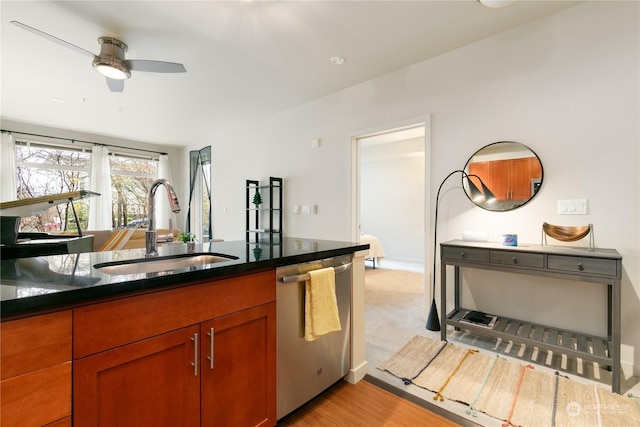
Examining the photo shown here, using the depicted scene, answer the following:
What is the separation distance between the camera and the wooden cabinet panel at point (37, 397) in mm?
715

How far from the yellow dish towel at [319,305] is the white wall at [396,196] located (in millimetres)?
5022

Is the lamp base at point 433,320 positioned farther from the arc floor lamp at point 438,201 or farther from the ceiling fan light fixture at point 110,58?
the ceiling fan light fixture at point 110,58

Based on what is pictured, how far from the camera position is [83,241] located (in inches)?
101

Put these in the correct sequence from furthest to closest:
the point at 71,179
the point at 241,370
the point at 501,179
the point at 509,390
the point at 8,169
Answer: the point at 71,179, the point at 8,169, the point at 501,179, the point at 509,390, the point at 241,370

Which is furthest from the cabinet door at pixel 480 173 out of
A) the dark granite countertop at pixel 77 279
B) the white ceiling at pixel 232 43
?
the dark granite countertop at pixel 77 279

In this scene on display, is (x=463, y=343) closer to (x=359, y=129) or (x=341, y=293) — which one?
(x=341, y=293)

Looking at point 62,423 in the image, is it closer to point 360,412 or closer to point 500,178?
point 360,412

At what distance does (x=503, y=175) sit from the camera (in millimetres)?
2461

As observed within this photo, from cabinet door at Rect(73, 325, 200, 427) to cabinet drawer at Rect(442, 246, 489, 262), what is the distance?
6.67 ft

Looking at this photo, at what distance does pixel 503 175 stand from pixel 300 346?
7.18 feet

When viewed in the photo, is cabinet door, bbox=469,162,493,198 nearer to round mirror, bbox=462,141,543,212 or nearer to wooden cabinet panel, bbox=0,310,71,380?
round mirror, bbox=462,141,543,212

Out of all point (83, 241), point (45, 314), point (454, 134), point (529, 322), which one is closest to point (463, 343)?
point (529, 322)

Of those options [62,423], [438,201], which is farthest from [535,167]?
[62,423]

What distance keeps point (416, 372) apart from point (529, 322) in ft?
3.72
